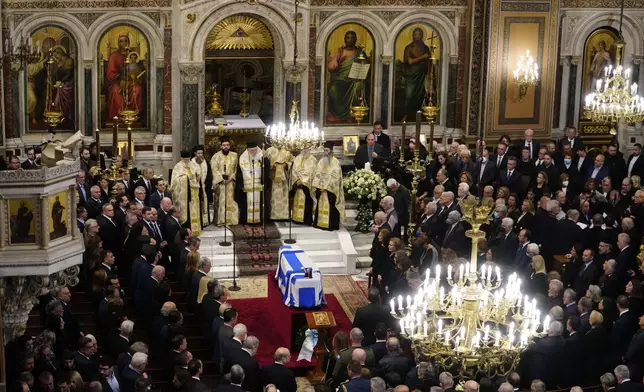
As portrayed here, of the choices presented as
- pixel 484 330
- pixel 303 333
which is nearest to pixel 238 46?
pixel 303 333

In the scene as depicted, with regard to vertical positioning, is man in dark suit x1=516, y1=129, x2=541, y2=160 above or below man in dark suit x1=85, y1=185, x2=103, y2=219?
above

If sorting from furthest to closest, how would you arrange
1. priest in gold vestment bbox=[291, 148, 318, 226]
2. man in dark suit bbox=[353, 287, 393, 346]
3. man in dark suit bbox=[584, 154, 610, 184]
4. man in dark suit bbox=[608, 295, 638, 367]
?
man in dark suit bbox=[584, 154, 610, 184] → priest in gold vestment bbox=[291, 148, 318, 226] → man in dark suit bbox=[353, 287, 393, 346] → man in dark suit bbox=[608, 295, 638, 367]

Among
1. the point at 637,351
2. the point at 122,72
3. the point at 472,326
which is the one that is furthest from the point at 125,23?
the point at 472,326

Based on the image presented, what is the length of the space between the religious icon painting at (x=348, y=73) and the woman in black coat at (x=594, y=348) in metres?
12.0

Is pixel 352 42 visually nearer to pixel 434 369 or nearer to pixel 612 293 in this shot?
pixel 612 293

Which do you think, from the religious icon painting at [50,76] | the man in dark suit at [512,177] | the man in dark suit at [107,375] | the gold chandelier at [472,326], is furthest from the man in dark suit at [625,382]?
the religious icon painting at [50,76]

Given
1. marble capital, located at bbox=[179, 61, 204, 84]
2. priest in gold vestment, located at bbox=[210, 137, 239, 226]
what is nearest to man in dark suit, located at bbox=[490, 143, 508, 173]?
priest in gold vestment, located at bbox=[210, 137, 239, 226]

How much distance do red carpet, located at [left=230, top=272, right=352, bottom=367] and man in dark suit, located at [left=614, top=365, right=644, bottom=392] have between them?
17.5 ft

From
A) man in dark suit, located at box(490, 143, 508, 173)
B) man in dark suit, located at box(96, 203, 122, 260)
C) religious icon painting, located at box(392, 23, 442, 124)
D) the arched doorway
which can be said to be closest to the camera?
man in dark suit, located at box(96, 203, 122, 260)

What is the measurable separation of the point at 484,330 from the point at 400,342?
4891 mm

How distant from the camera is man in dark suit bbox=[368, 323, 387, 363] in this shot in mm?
17172

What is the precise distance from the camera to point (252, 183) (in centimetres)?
2534

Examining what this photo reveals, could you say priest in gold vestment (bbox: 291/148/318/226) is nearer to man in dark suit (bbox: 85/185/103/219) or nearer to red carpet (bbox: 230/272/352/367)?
red carpet (bbox: 230/272/352/367)

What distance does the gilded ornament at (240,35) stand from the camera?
2783 cm
